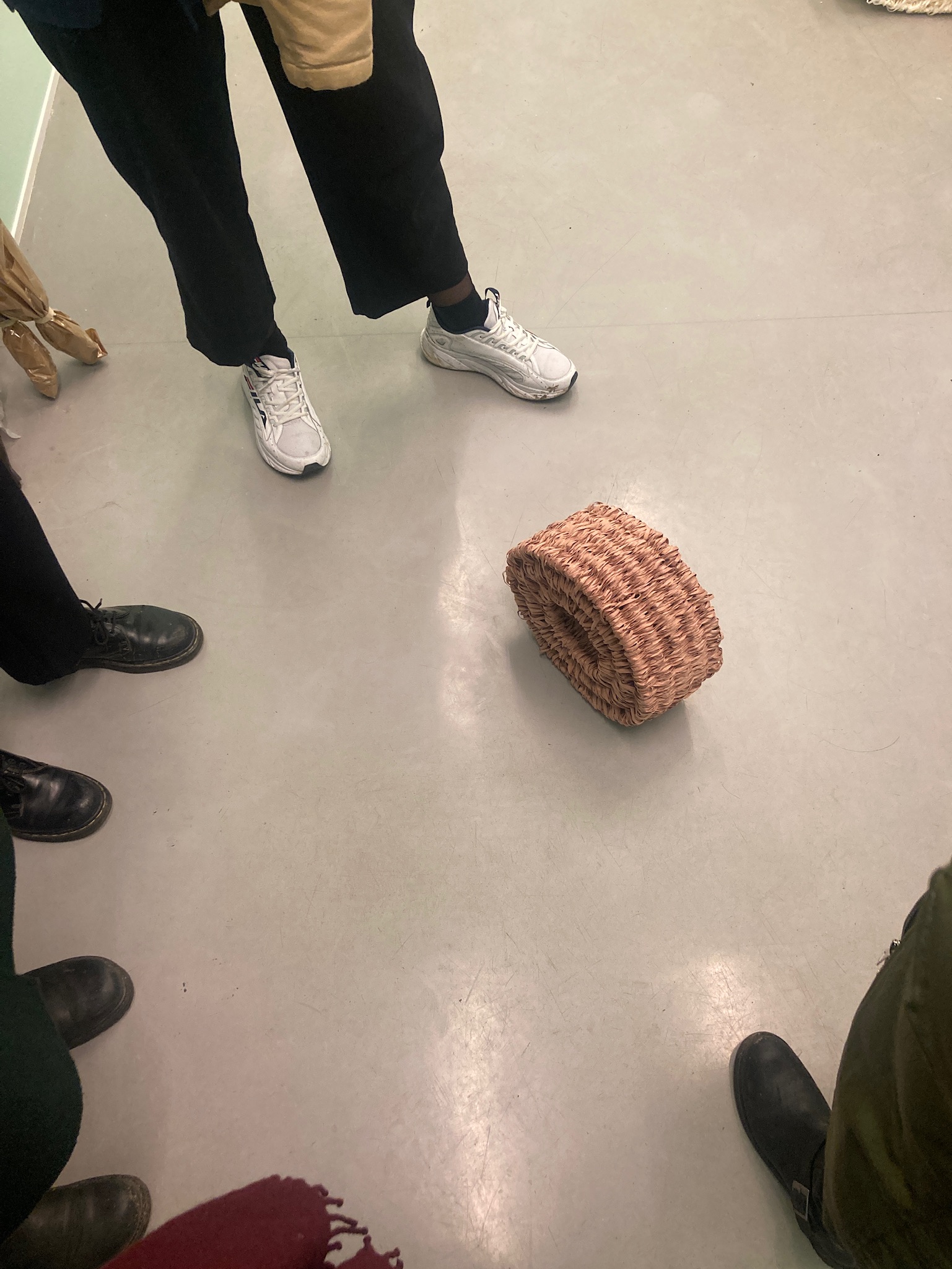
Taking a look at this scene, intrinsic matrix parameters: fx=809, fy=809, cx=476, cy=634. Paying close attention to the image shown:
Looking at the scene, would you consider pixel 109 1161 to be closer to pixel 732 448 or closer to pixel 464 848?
pixel 464 848

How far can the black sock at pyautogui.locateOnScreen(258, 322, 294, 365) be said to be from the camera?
1745 mm

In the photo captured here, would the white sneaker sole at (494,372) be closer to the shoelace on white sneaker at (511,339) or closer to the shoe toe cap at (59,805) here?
the shoelace on white sneaker at (511,339)

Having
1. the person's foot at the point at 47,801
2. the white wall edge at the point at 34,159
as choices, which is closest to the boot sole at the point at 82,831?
the person's foot at the point at 47,801

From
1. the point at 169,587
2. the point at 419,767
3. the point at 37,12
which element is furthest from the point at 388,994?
the point at 37,12

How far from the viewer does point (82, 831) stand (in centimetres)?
143

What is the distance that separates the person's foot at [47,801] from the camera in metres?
1.39

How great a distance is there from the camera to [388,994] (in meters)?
1.31

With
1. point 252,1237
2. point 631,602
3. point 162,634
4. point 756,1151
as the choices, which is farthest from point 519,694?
point 252,1237

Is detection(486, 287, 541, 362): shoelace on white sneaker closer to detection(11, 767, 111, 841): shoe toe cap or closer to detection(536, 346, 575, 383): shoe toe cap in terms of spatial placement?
detection(536, 346, 575, 383): shoe toe cap

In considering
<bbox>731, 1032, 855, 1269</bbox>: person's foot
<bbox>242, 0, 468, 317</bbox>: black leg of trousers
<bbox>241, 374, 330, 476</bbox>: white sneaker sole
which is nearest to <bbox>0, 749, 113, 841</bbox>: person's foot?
<bbox>241, 374, 330, 476</bbox>: white sneaker sole

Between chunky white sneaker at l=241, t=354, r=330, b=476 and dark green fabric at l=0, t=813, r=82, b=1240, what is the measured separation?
1.08 meters

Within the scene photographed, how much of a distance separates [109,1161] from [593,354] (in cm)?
181

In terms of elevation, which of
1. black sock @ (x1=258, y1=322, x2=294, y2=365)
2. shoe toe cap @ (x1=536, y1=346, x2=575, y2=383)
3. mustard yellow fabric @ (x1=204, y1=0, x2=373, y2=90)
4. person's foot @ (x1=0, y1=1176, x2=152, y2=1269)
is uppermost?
mustard yellow fabric @ (x1=204, y1=0, x2=373, y2=90)

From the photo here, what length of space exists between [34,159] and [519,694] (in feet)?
6.94
